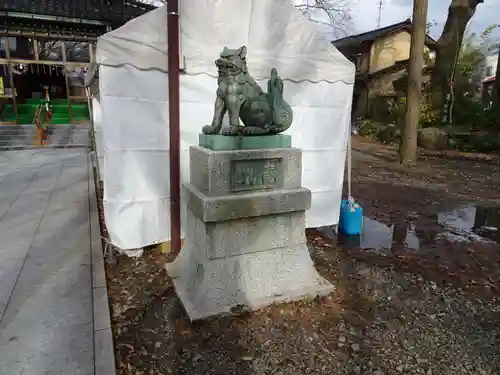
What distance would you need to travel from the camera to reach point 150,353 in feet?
9.51

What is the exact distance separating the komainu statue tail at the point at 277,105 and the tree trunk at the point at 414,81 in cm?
965

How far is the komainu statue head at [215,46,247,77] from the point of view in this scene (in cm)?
336

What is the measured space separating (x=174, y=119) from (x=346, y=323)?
2.88m

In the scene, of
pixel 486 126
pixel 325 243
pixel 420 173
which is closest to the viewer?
pixel 325 243

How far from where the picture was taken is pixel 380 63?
26.9 m

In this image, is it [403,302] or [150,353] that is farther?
[403,302]

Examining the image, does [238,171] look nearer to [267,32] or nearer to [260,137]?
[260,137]

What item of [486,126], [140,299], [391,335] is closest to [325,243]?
[391,335]

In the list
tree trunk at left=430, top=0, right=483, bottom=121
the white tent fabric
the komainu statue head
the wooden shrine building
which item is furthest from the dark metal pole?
tree trunk at left=430, top=0, right=483, bottom=121

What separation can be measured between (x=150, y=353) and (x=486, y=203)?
7.77m

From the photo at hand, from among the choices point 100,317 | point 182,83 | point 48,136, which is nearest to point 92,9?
point 48,136

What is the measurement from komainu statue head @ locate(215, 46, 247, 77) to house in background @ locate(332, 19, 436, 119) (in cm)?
2256

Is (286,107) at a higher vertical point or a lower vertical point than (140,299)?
higher

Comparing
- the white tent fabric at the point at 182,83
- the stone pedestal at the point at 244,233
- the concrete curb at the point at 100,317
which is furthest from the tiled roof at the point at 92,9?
the stone pedestal at the point at 244,233
